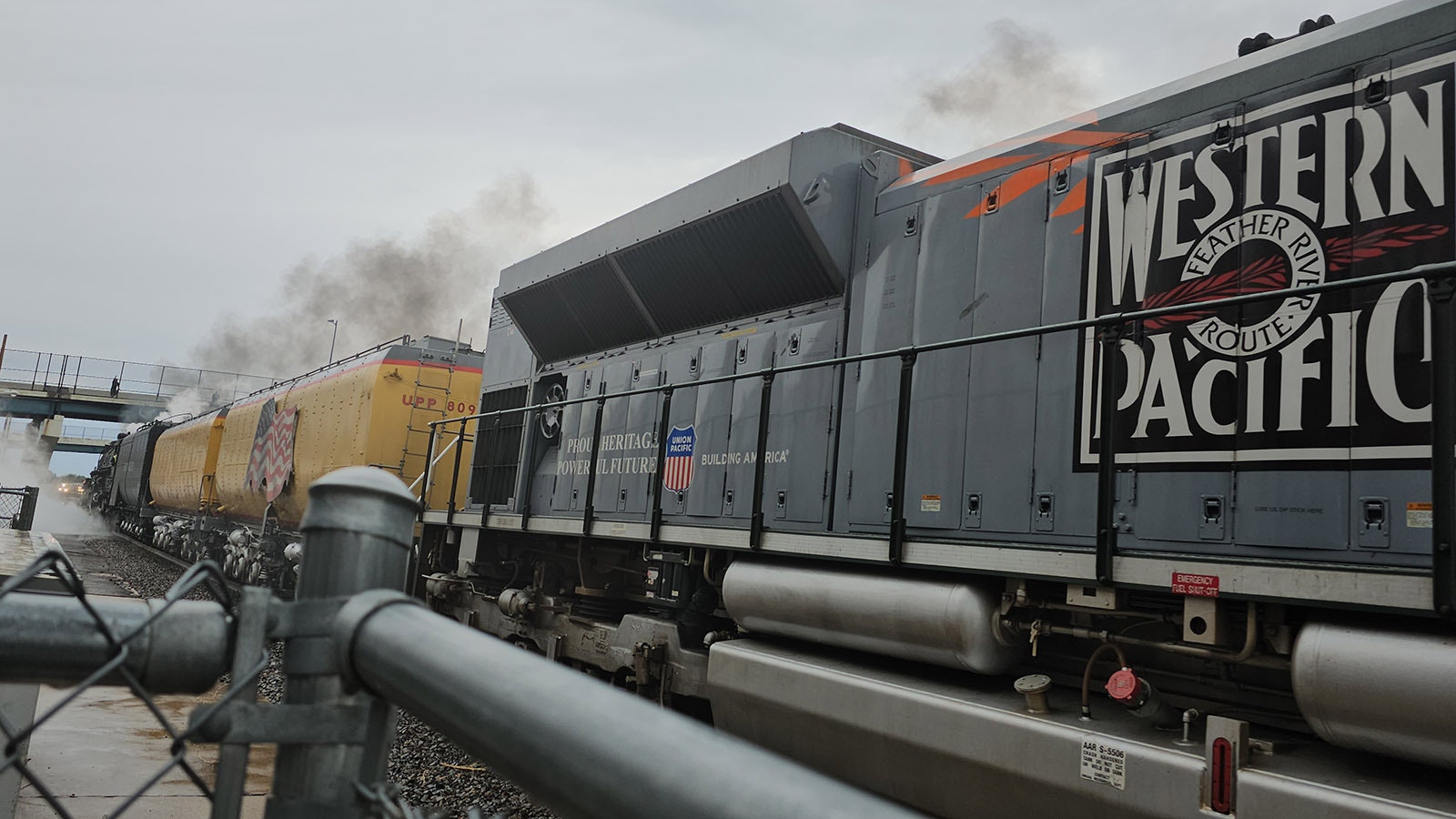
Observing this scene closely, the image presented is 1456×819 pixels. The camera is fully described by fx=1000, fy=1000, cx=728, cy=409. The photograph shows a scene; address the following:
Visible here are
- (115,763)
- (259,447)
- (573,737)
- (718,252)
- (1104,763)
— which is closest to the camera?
(573,737)

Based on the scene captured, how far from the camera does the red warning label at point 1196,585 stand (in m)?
3.53

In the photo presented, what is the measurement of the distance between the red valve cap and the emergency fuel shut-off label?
0.20 metres

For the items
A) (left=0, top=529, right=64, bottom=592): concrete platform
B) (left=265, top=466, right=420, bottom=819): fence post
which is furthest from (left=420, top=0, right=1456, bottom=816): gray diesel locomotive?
(left=0, top=529, right=64, bottom=592): concrete platform

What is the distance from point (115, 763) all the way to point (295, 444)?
10076mm

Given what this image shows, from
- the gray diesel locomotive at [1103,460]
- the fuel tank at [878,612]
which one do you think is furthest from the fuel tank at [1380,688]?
the fuel tank at [878,612]

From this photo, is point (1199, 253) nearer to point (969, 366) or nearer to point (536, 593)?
point (969, 366)

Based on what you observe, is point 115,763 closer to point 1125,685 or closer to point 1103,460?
point 1125,685

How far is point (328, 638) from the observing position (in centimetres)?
116

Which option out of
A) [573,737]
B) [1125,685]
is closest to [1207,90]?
[1125,685]

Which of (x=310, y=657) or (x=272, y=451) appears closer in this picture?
(x=310, y=657)

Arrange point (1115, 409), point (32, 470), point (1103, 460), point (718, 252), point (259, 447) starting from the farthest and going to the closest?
1. point (32, 470)
2. point (259, 447)
3. point (718, 252)
4. point (1115, 409)
5. point (1103, 460)

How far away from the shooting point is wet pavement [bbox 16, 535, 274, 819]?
5148 millimetres

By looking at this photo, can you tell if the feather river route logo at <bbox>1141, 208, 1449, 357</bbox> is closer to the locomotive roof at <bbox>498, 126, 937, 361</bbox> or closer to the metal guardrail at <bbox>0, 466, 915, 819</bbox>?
the locomotive roof at <bbox>498, 126, 937, 361</bbox>

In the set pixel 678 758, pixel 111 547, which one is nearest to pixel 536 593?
pixel 678 758
